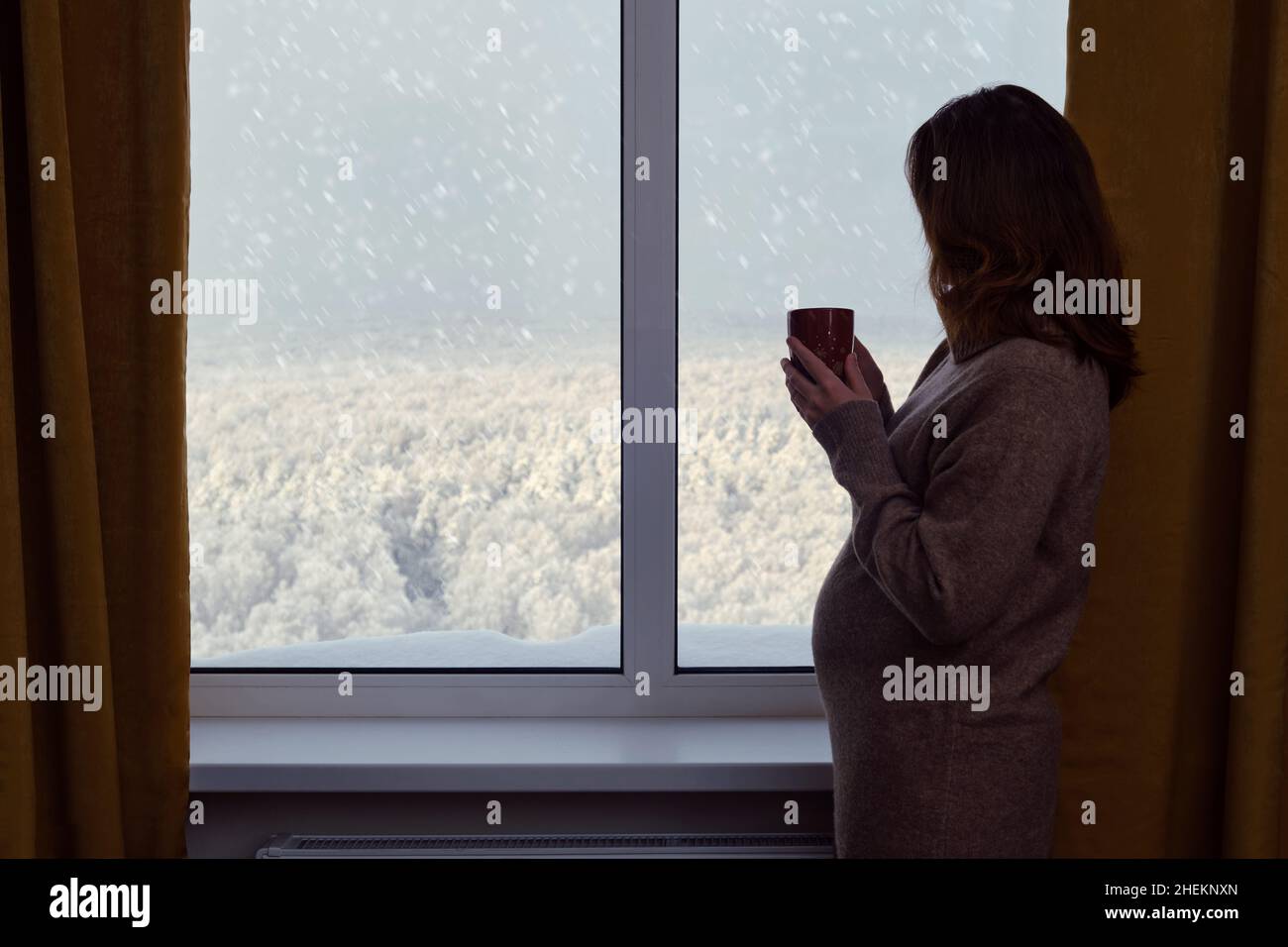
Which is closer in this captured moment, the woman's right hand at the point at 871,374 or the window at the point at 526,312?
the woman's right hand at the point at 871,374

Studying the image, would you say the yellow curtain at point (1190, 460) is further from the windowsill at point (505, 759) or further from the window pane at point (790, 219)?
the windowsill at point (505, 759)

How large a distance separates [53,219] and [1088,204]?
1.28 meters

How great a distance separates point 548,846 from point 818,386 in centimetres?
81

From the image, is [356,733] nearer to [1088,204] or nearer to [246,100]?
[246,100]

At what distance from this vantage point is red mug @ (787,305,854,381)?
3.60ft

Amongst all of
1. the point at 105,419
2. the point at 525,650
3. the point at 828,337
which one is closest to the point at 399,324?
the point at 105,419

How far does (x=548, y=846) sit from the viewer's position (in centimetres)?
145

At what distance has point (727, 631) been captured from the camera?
5.60 ft

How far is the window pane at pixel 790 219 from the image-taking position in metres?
1.63

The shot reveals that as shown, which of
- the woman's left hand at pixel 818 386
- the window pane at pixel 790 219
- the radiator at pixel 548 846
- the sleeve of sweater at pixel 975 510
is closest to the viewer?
the sleeve of sweater at pixel 975 510

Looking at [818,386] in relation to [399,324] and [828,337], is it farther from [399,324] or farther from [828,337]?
[399,324]

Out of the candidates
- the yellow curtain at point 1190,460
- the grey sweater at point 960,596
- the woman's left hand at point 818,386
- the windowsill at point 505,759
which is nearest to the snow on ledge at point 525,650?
the windowsill at point 505,759

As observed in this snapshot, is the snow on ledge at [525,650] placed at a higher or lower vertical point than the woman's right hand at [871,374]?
lower

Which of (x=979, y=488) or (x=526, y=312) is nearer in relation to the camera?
(x=979, y=488)
